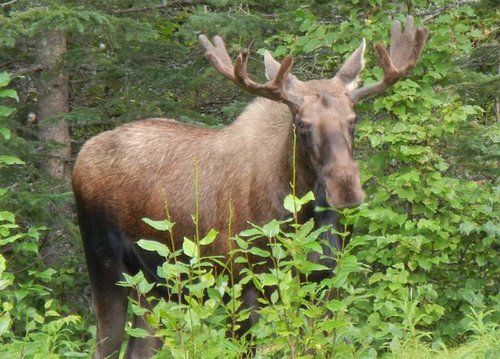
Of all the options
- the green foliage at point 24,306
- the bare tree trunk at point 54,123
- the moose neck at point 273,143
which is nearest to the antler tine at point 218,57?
the moose neck at point 273,143

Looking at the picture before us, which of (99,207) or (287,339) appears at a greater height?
(287,339)

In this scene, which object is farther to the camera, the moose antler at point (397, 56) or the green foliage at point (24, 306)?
the moose antler at point (397, 56)

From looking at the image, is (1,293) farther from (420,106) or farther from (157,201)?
(420,106)

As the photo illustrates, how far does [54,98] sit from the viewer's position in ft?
35.9

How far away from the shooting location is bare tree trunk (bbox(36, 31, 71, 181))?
34.8ft

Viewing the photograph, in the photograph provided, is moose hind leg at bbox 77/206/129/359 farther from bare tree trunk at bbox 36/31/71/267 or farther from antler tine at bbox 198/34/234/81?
bare tree trunk at bbox 36/31/71/267

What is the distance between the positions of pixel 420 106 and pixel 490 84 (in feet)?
3.20

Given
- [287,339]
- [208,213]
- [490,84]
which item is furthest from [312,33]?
[287,339]

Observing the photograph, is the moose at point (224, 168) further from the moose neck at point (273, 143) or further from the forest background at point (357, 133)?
the forest background at point (357, 133)

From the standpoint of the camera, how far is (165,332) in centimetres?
470

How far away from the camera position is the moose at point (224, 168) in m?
6.87

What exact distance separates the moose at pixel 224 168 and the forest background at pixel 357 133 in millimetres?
478

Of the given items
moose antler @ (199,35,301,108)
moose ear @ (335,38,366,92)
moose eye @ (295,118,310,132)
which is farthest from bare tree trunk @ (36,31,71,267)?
moose eye @ (295,118,310,132)

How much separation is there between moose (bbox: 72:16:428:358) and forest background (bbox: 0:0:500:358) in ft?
1.57
